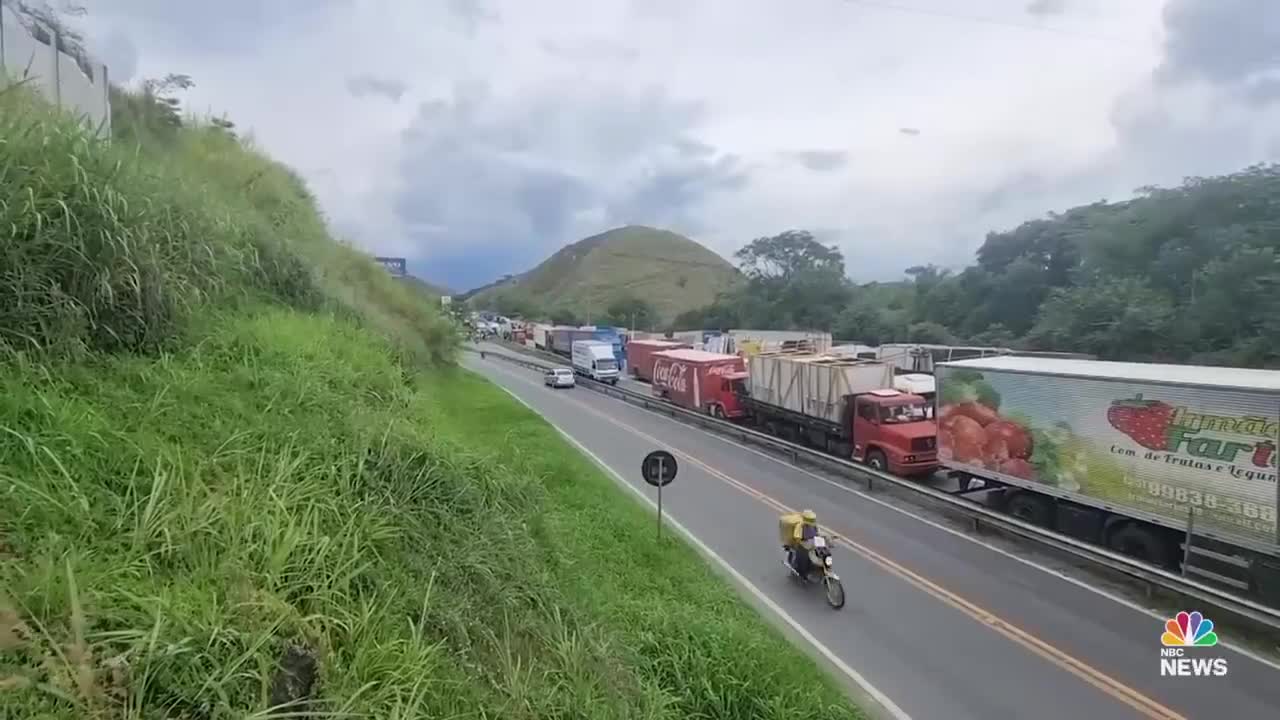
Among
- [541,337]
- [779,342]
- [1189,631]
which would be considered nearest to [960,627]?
[1189,631]

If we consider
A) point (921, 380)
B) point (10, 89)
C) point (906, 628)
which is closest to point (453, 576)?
point (10, 89)

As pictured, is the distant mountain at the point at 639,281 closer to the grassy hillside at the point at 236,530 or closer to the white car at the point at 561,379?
the white car at the point at 561,379

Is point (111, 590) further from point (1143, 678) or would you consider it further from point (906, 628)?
point (1143, 678)

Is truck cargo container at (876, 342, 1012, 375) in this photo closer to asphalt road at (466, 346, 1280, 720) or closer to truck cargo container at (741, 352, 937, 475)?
truck cargo container at (741, 352, 937, 475)

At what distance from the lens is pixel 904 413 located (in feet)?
67.0

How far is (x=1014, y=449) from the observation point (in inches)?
603

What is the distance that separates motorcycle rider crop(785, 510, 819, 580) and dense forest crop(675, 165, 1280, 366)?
2469 centimetres

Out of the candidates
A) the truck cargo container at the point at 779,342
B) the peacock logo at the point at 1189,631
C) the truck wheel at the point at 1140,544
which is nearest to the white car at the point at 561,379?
the truck cargo container at the point at 779,342

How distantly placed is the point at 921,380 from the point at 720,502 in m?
12.7

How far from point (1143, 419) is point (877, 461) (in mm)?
8513

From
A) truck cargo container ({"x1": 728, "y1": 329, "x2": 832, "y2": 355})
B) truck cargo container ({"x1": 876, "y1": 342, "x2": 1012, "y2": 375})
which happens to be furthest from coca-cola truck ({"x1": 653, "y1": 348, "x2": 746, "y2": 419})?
truck cargo container ({"x1": 876, "y1": 342, "x2": 1012, "y2": 375})

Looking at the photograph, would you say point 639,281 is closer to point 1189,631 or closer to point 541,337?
point 541,337

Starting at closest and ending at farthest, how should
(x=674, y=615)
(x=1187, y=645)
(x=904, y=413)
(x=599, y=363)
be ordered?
1. (x=674, y=615)
2. (x=1187, y=645)
3. (x=904, y=413)
4. (x=599, y=363)

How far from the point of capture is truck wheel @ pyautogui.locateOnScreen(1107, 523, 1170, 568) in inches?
483
